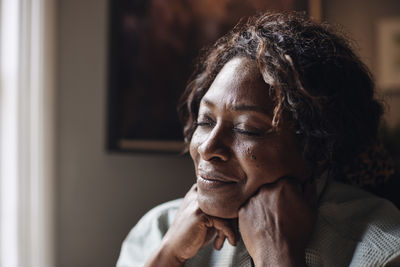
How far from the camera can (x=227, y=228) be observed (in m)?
1.00

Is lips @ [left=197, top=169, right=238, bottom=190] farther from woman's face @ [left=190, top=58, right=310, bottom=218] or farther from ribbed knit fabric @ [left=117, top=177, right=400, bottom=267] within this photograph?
ribbed knit fabric @ [left=117, top=177, right=400, bottom=267]

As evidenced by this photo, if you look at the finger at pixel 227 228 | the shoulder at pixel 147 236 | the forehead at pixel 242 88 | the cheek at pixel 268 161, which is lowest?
the shoulder at pixel 147 236

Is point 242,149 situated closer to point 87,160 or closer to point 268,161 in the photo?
point 268,161

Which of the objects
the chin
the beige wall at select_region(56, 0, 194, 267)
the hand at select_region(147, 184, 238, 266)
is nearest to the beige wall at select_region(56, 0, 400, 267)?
the beige wall at select_region(56, 0, 194, 267)

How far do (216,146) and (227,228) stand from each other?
0.24 meters

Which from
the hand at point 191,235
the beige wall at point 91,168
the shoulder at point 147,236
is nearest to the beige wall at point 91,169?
the beige wall at point 91,168

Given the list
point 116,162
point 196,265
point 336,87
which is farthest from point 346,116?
point 116,162

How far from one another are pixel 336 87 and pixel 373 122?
9.0 inches

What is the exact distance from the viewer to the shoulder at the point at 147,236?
4.09ft

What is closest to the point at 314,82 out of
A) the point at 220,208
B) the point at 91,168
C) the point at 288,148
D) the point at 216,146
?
the point at 288,148

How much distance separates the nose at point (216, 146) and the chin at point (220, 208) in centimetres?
11

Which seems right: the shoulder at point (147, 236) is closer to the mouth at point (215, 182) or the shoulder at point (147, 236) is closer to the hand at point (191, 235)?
the hand at point (191, 235)

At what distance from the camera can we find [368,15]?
230 centimetres

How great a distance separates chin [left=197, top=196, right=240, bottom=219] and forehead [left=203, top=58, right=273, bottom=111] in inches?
9.7
